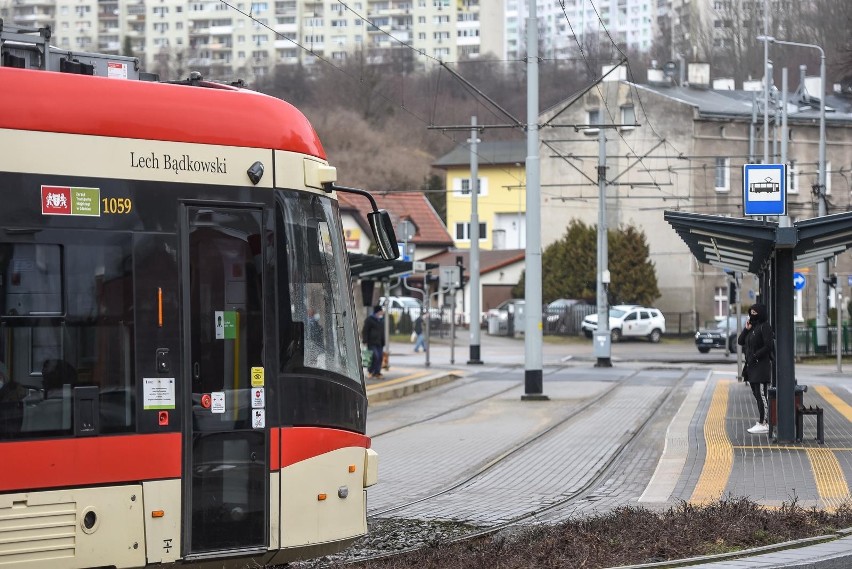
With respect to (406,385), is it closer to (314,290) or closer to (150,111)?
(314,290)

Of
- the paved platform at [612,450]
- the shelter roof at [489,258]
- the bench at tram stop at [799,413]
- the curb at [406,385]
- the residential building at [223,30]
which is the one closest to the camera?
the paved platform at [612,450]

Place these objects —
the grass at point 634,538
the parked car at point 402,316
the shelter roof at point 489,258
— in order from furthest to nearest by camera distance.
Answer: the shelter roof at point 489,258 < the parked car at point 402,316 < the grass at point 634,538

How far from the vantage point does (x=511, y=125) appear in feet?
85.1

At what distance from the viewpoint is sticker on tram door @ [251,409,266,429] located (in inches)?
314

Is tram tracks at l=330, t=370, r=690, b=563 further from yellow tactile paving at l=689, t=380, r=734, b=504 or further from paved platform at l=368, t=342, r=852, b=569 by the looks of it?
yellow tactile paving at l=689, t=380, r=734, b=504

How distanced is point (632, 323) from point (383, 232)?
50490mm

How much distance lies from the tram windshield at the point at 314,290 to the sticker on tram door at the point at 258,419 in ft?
1.06

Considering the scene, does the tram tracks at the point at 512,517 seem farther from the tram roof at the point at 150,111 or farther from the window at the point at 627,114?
the window at the point at 627,114

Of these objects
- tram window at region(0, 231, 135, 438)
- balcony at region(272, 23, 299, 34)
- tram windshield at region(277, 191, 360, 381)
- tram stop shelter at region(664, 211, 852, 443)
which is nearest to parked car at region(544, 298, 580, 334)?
balcony at region(272, 23, 299, 34)

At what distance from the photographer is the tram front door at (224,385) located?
7.77m

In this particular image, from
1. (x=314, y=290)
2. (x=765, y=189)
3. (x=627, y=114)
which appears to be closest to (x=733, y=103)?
(x=627, y=114)

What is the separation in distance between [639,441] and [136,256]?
1152 cm

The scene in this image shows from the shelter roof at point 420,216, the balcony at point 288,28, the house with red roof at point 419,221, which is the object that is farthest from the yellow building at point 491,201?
the balcony at point 288,28

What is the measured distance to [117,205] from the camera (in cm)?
764
